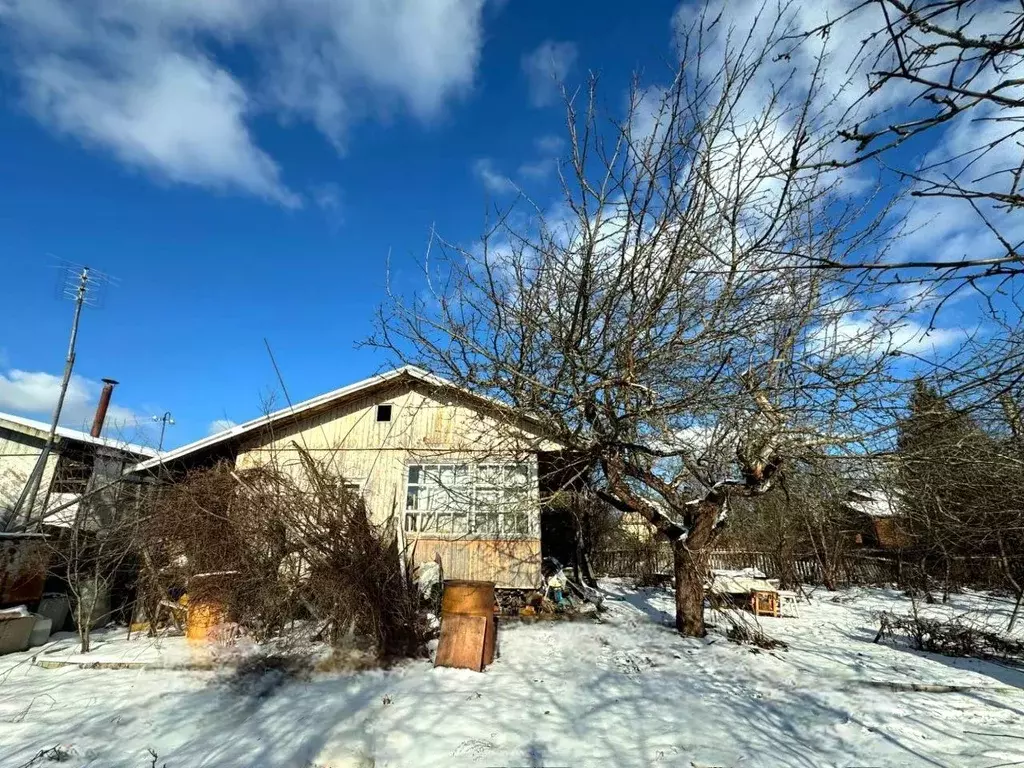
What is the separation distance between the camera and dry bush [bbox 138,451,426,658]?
7.09 m

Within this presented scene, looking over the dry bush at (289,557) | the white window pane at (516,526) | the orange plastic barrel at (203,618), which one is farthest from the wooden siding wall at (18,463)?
the white window pane at (516,526)

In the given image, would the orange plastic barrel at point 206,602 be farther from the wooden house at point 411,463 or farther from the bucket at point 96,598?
the wooden house at point 411,463

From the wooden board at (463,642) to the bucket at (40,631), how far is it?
6.83 metres

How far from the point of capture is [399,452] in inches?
461

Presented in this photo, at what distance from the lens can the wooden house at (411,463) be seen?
10.7m

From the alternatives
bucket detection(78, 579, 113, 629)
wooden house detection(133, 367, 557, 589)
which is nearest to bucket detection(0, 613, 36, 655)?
bucket detection(78, 579, 113, 629)

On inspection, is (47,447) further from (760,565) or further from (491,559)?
(760,565)

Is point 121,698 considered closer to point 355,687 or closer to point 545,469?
point 355,687

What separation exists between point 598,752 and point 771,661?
3737 mm

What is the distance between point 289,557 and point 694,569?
5991 millimetres

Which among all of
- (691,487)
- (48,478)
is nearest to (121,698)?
(691,487)

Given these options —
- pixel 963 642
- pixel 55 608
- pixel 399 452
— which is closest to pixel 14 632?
pixel 55 608

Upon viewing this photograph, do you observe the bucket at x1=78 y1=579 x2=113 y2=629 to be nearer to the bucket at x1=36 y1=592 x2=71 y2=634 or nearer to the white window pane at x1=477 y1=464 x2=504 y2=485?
the bucket at x1=36 y1=592 x2=71 y2=634

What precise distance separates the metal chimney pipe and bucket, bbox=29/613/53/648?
12.3 m
